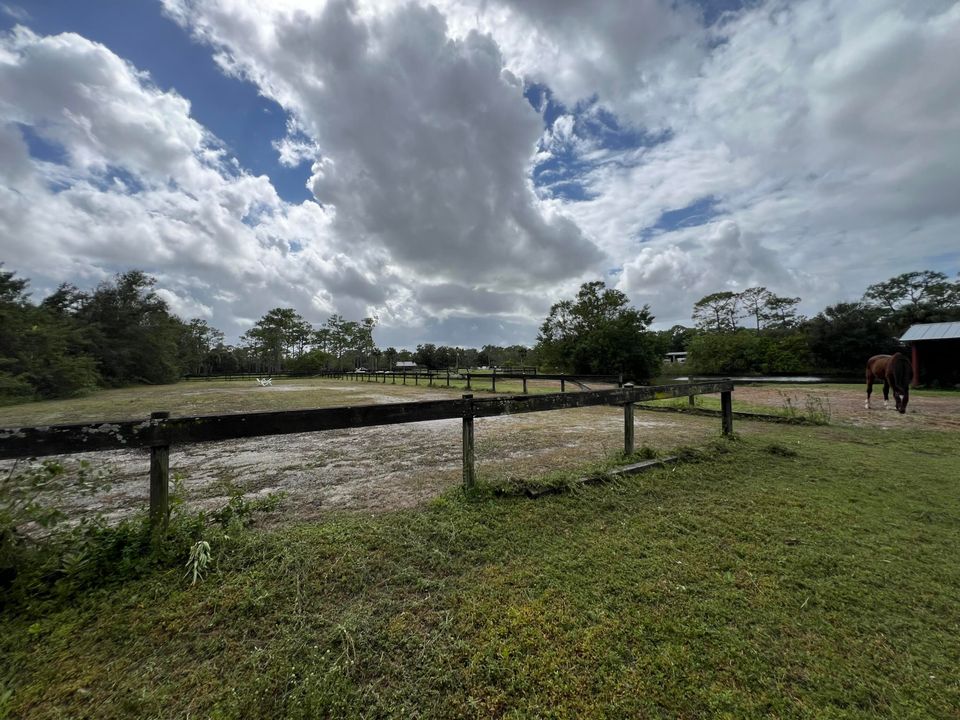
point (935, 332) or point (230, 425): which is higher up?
point (935, 332)

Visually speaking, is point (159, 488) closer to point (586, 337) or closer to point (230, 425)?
point (230, 425)

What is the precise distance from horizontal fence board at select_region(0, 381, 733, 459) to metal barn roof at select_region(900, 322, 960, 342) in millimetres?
24178

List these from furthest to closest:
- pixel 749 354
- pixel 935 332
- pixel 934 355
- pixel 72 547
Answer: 1. pixel 749 354
2. pixel 934 355
3. pixel 935 332
4. pixel 72 547

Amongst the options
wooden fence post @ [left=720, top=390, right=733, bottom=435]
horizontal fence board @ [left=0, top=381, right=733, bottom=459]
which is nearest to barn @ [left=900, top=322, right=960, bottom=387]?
wooden fence post @ [left=720, top=390, right=733, bottom=435]

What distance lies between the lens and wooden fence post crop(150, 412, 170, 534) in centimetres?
247

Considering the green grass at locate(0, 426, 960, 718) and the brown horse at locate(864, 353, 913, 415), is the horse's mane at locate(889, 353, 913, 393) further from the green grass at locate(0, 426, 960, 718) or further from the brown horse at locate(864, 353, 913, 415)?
the green grass at locate(0, 426, 960, 718)

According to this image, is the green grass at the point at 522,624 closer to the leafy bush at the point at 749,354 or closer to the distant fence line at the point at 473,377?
the distant fence line at the point at 473,377

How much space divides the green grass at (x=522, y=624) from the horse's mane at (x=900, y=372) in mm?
9732

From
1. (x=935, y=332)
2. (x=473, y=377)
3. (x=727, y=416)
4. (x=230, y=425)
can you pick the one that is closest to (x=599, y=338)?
(x=473, y=377)

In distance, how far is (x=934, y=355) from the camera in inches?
740

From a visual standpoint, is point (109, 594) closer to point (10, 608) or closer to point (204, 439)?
point (10, 608)

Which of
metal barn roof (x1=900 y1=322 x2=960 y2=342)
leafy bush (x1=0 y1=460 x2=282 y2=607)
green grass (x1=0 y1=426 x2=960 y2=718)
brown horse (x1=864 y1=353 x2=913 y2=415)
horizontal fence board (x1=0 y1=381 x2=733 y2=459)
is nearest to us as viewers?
green grass (x1=0 y1=426 x2=960 y2=718)

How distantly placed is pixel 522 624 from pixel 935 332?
27.3m

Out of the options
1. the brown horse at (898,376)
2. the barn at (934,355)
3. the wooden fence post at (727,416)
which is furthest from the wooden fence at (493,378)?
the barn at (934,355)
